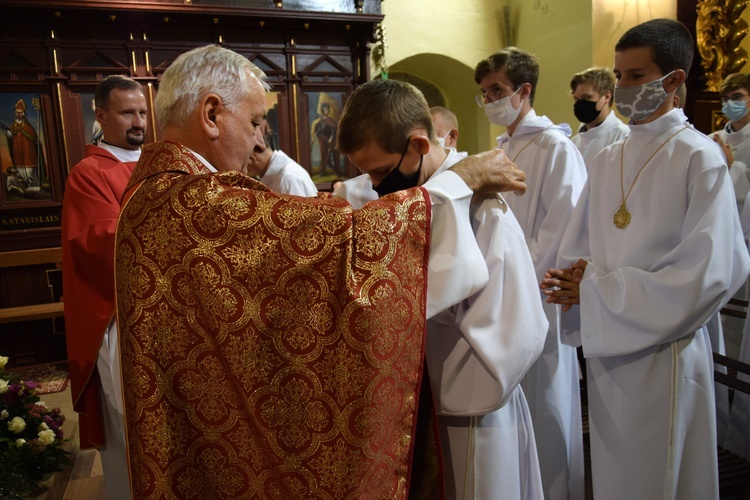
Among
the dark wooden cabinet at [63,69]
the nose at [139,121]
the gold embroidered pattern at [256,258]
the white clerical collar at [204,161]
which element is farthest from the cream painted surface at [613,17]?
the gold embroidered pattern at [256,258]

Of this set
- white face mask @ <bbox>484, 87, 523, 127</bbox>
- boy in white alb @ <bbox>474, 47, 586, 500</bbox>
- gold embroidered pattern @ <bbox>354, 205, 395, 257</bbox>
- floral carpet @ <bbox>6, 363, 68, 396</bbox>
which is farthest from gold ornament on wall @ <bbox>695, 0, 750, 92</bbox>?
floral carpet @ <bbox>6, 363, 68, 396</bbox>

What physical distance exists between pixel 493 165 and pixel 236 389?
91 cm

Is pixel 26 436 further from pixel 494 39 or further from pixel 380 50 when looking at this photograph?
pixel 494 39

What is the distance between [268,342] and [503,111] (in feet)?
8.90

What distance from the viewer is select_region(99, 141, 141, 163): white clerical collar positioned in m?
3.10

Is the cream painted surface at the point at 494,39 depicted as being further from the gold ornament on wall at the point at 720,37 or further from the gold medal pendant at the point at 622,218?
the gold medal pendant at the point at 622,218

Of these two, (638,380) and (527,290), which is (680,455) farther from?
(527,290)

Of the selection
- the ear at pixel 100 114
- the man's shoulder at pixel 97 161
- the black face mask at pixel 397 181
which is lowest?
the black face mask at pixel 397 181

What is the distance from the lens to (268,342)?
1.32 m

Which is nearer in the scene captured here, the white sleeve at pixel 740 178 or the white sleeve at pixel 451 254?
the white sleeve at pixel 451 254

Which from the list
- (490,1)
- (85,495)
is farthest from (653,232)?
(490,1)

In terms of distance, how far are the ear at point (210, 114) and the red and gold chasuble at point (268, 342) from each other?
263 millimetres

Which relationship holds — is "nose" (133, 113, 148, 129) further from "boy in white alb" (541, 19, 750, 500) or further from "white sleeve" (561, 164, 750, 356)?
A: "white sleeve" (561, 164, 750, 356)

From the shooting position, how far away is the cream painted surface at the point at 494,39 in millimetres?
7629
